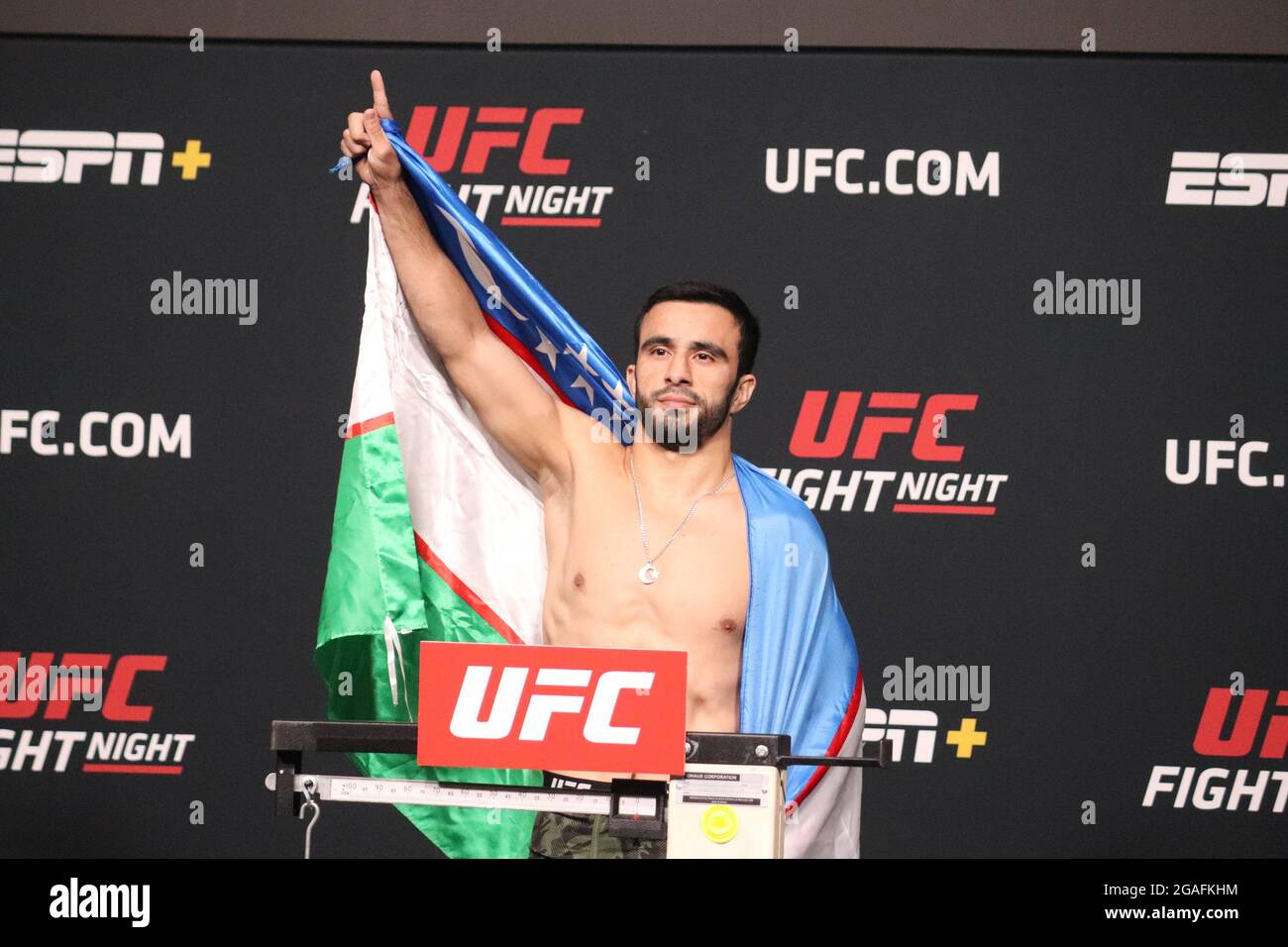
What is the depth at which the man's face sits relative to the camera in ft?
10.4

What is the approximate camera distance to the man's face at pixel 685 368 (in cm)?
316

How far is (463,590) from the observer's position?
10.3 feet

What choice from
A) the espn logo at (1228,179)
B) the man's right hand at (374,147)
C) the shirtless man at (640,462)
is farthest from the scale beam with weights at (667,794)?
the espn logo at (1228,179)

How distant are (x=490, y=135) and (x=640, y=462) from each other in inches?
50.0

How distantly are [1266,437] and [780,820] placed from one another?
2631 mm

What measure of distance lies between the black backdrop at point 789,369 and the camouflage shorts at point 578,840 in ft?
4.20

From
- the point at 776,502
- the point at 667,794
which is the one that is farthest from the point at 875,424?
the point at 667,794

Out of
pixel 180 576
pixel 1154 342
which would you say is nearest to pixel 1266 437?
pixel 1154 342

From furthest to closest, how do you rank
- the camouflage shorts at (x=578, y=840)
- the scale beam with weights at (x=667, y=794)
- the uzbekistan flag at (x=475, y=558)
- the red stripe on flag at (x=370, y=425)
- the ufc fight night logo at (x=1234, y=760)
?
1. the ufc fight night logo at (x=1234, y=760)
2. the red stripe on flag at (x=370, y=425)
3. the uzbekistan flag at (x=475, y=558)
4. the camouflage shorts at (x=578, y=840)
5. the scale beam with weights at (x=667, y=794)

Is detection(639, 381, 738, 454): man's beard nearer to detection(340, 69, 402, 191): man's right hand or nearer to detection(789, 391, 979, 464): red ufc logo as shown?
detection(340, 69, 402, 191): man's right hand

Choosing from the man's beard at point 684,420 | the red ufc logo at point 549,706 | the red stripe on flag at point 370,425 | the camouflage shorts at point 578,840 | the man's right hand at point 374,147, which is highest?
the man's right hand at point 374,147

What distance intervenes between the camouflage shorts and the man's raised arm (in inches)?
27.7

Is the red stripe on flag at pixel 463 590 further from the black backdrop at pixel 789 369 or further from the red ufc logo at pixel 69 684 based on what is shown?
the red ufc logo at pixel 69 684

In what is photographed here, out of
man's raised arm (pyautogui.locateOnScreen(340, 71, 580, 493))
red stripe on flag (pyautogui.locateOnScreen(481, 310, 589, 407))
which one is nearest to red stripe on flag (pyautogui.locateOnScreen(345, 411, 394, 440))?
man's raised arm (pyautogui.locateOnScreen(340, 71, 580, 493))
